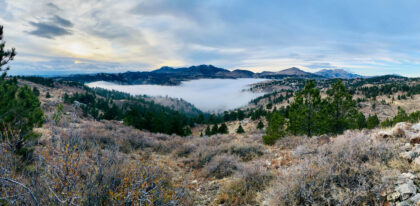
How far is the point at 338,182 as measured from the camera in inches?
185

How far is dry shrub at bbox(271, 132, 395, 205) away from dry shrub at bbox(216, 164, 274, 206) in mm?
697

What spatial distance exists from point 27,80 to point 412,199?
215m

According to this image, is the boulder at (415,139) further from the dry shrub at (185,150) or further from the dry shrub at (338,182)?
the dry shrub at (185,150)

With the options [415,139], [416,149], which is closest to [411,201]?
[416,149]

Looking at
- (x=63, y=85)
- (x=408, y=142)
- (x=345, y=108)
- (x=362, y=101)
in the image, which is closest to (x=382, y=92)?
(x=362, y=101)

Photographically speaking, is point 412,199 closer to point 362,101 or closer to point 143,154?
point 143,154

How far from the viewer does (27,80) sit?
508ft

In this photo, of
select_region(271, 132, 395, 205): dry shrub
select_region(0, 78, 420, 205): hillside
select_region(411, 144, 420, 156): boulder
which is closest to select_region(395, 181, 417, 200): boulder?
select_region(0, 78, 420, 205): hillside

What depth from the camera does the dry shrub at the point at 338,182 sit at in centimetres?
416

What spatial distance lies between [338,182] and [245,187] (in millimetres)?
2368

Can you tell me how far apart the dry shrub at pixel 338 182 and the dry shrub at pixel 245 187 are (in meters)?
0.70

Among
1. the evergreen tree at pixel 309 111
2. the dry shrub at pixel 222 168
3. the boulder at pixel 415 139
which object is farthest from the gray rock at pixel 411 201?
the evergreen tree at pixel 309 111

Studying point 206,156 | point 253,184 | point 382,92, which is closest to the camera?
point 253,184

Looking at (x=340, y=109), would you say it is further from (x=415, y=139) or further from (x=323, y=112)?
(x=415, y=139)
